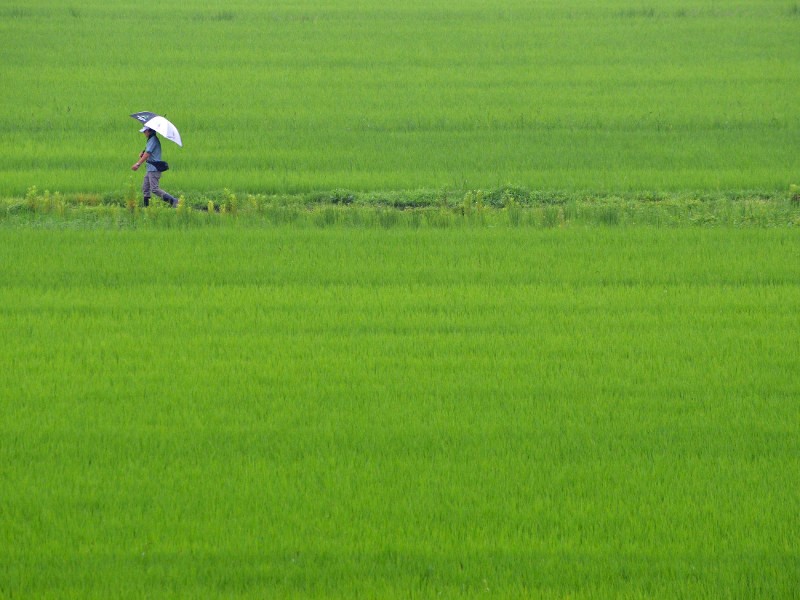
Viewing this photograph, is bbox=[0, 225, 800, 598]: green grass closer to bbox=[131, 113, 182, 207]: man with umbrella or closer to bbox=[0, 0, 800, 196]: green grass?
bbox=[131, 113, 182, 207]: man with umbrella

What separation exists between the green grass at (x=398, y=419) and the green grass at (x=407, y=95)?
13.5 feet

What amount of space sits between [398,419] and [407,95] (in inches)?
535

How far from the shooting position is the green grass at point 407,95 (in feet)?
51.9

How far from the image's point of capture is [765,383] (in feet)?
26.1

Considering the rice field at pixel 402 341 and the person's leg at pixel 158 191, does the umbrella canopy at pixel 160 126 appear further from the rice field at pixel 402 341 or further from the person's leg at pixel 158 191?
the rice field at pixel 402 341

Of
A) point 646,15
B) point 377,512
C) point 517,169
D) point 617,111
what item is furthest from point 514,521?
point 646,15

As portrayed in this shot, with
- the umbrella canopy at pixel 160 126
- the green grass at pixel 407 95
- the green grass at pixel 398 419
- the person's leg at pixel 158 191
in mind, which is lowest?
the green grass at pixel 398 419

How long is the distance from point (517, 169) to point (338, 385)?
28.1ft

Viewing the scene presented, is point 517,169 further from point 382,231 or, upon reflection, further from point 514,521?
point 514,521

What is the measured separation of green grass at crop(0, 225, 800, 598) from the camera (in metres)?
5.58

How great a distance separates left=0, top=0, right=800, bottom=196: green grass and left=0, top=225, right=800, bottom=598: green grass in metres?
4.11

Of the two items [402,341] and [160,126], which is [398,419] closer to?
[402,341]

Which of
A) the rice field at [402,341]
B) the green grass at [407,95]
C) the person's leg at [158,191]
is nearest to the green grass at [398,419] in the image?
the rice field at [402,341]

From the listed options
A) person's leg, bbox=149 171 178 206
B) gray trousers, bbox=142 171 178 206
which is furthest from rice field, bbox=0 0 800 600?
person's leg, bbox=149 171 178 206
